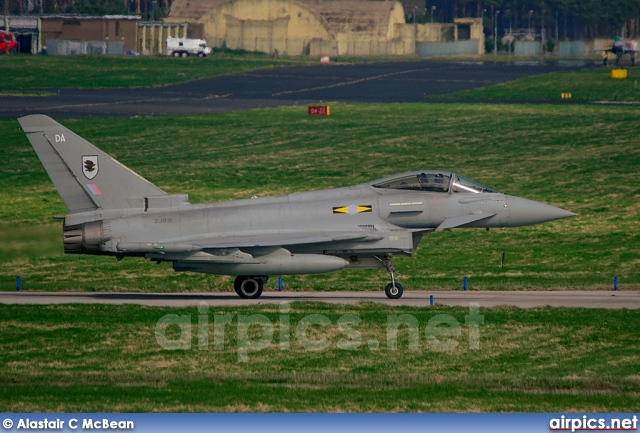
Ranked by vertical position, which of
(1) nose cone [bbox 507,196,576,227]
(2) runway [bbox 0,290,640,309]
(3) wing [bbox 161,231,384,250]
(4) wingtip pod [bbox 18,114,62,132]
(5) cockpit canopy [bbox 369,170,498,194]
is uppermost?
(4) wingtip pod [bbox 18,114,62,132]

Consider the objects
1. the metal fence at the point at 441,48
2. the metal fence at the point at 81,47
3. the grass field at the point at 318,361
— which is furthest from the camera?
the metal fence at the point at 441,48

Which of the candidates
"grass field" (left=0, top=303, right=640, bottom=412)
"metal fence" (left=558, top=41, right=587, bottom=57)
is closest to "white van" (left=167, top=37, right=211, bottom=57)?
"metal fence" (left=558, top=41, right=587, bottom=57)

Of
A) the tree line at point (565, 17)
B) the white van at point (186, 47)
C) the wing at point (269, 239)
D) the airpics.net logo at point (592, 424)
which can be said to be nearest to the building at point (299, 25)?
the white van at point (186, 47)

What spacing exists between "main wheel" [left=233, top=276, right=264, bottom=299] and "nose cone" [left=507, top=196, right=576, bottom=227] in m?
7.07

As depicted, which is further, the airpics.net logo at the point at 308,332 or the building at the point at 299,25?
the building at the point at 299,25

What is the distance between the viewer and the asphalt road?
7606 cm

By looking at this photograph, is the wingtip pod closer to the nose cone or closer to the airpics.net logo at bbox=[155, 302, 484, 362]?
the airpics.net logo at bbox=[155, 302, 484, 362]

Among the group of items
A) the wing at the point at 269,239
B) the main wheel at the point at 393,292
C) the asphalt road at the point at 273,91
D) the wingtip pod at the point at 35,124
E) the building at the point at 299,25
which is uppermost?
the building at the point at 299,25

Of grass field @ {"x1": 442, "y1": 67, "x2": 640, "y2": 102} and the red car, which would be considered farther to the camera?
the red car

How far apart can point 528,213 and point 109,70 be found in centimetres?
8083

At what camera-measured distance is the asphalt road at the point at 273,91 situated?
2995 inches

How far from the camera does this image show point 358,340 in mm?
23062

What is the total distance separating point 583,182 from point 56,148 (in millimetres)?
29274

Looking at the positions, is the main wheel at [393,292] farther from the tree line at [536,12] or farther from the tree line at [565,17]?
the tree line at [565,17]
